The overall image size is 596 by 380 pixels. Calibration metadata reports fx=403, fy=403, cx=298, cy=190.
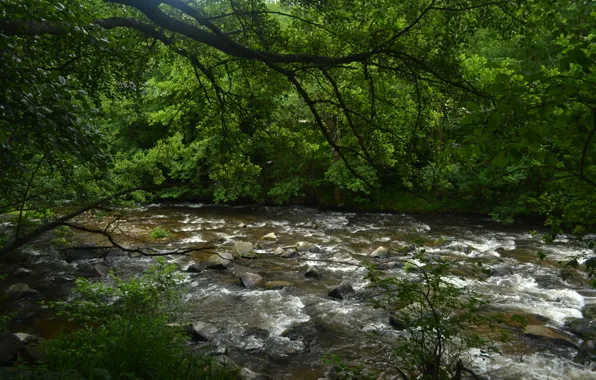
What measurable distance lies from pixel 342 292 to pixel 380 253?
3619mm

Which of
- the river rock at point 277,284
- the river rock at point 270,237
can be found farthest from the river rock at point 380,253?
the river rock at point 270,237

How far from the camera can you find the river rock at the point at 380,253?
41.0 ft

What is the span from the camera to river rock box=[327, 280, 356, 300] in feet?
30.2

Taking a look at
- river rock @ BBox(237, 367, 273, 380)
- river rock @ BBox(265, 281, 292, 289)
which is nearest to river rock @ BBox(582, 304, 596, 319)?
river rock @ BBox(265, 281, 292, 289)

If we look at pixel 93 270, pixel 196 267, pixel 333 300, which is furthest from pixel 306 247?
pixel 93 270

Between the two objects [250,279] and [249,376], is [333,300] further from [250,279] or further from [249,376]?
[249,376]

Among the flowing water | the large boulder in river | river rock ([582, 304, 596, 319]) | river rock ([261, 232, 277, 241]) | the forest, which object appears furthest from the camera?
river rock ([261, 232, 277, 241])

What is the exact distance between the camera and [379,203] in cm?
2055

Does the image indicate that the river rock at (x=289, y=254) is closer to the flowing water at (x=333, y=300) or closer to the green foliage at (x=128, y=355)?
the flowing water at (x=333, y=300)

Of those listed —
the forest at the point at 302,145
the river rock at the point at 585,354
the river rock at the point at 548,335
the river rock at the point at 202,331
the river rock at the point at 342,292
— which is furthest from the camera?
the river rock at the point at 342,292

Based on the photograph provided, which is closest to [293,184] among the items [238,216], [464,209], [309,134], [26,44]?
[238,216]

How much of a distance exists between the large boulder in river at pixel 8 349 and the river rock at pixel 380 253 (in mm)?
9494

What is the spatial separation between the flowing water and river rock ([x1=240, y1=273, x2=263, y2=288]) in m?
0.24

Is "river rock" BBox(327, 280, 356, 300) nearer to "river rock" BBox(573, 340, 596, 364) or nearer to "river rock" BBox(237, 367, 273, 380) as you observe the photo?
"river rock" BBox(237, 367, 273, 380)
